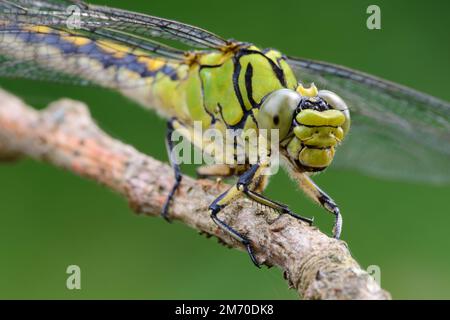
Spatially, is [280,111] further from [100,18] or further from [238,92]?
[100,18]

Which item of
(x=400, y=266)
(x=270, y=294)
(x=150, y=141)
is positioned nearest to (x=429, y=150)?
(x=400, y=266)

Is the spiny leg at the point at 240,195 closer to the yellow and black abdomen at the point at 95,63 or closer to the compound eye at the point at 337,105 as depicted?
the compound eye at the point at 337,105

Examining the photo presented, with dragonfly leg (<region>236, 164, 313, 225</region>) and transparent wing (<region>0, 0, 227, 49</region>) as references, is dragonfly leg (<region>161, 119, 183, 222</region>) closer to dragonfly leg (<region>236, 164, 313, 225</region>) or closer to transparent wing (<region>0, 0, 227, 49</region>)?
dragonfly leg (<region>236, 164, 313, 225</region>)

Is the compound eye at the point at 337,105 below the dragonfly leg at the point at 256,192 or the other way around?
the other way around

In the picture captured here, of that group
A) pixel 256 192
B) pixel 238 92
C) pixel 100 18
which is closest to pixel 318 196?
pixel 256 192

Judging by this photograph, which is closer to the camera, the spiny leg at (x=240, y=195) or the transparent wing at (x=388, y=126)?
the spiny leg at (x=240, y=195)

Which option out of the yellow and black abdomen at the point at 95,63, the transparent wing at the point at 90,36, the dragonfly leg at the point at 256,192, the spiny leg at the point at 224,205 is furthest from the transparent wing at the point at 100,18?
the spiny leg at the point at 224,205

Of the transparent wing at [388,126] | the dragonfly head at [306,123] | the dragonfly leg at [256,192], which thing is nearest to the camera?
the dragonfly leg at [256,192]

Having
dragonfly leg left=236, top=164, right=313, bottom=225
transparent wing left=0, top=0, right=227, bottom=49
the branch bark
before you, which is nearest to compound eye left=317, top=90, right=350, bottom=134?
dragonfly leg left=236, top=164, right=313, bottom=225
